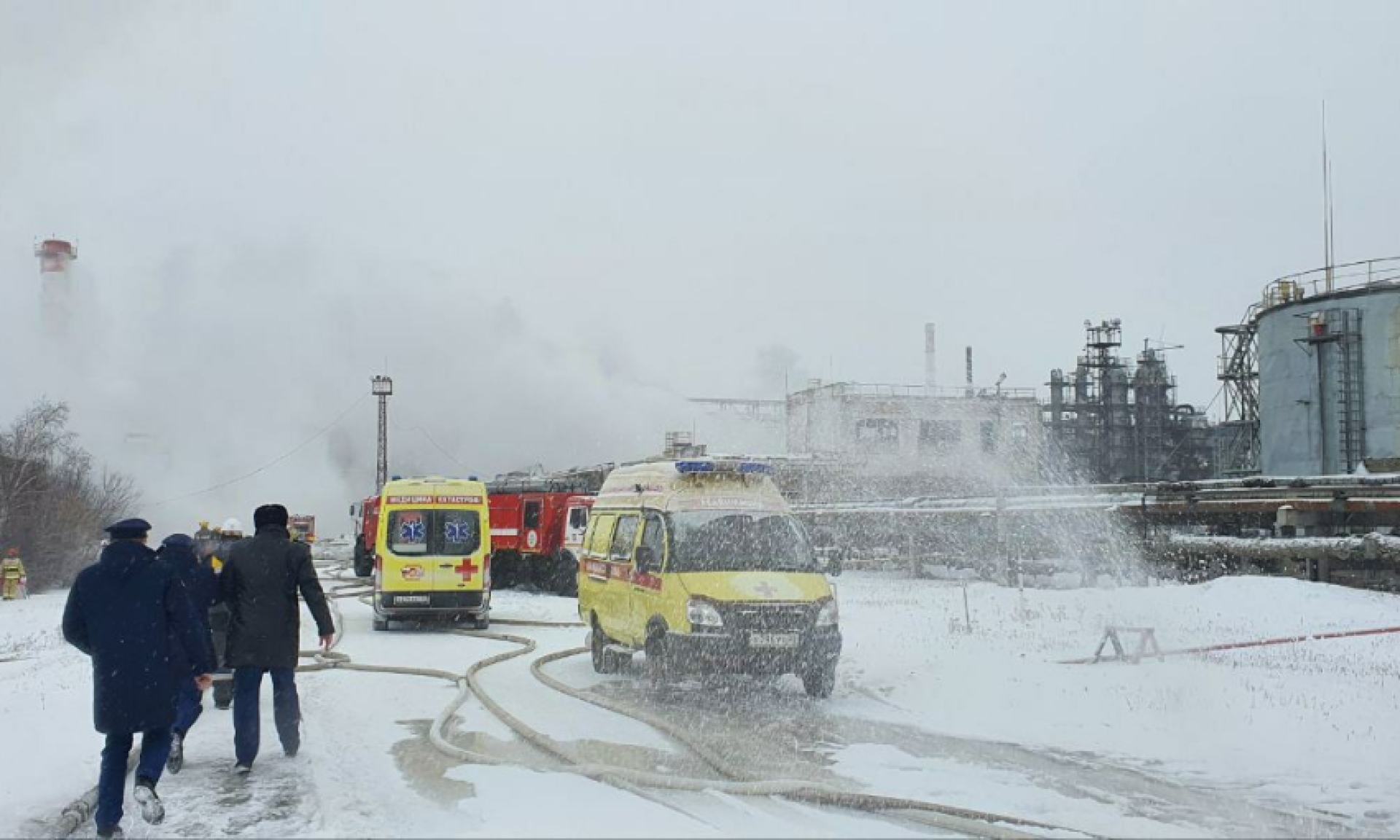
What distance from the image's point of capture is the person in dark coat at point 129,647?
6.54 m

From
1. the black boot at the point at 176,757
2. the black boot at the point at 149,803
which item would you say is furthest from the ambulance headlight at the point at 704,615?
the black boot at the point at 149,803

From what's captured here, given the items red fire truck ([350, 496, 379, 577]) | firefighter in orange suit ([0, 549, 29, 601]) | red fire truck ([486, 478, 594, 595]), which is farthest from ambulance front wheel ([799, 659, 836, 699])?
firefighter in orange suit ([0, 549, 29, 601])

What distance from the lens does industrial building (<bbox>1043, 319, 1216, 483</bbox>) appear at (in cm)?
6938

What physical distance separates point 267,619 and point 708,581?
4.73m

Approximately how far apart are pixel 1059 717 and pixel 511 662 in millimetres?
Answer: 7356

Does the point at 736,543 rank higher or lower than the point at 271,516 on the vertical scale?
lower

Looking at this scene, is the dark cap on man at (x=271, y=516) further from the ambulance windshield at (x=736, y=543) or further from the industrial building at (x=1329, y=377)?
the industrial building at (x=1329, y=377)

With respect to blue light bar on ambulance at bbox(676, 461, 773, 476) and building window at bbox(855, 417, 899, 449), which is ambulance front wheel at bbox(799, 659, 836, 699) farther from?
building window at bbox(855, 417, 899, 449)

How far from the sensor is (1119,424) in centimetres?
6938

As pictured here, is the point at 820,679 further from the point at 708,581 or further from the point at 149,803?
the point at 149,803

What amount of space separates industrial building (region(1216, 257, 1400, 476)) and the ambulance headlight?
105ft

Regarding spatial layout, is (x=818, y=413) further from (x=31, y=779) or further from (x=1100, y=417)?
(x=31, y=779)

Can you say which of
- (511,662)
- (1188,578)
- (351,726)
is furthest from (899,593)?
(351,726)

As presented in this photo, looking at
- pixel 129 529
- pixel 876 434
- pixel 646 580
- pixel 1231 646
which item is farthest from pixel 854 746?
pixel 876 434
